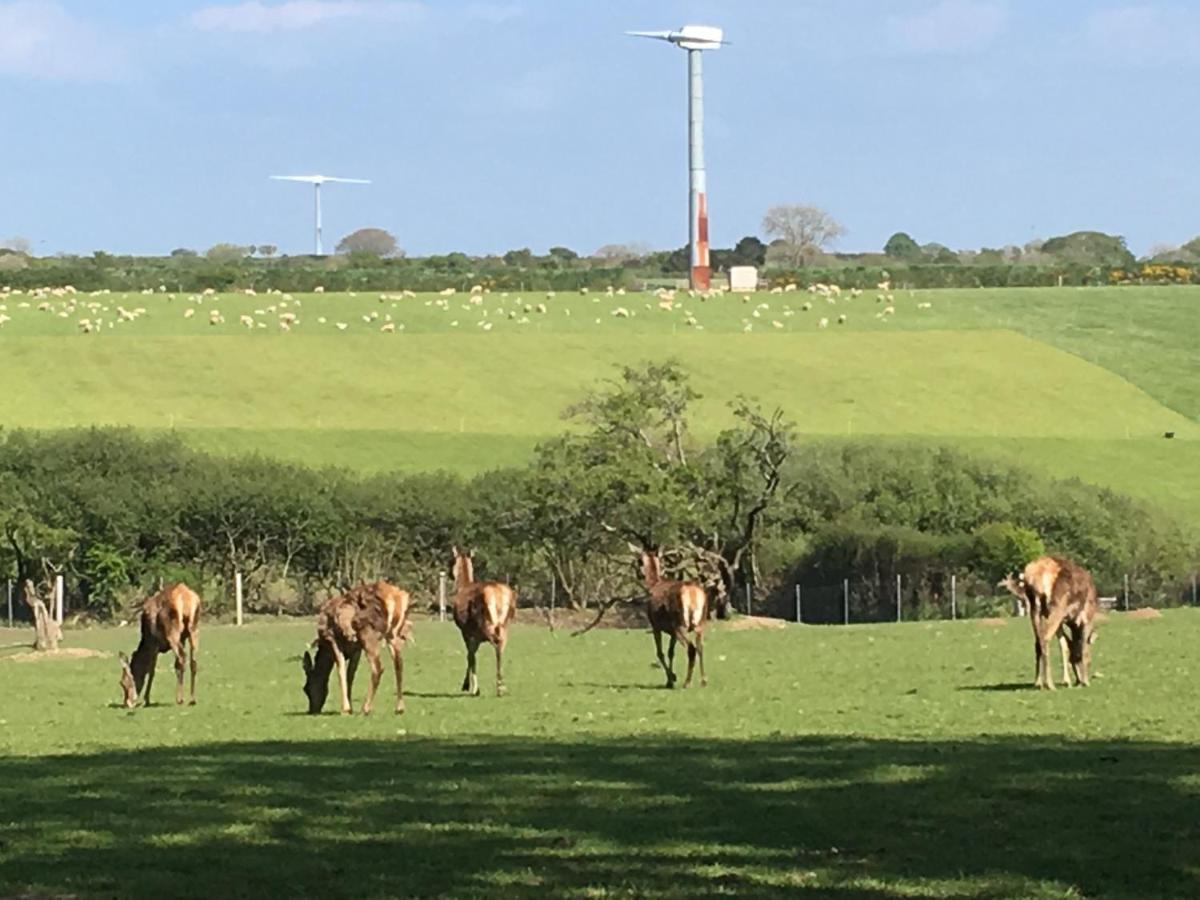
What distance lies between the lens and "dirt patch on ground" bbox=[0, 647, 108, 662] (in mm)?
44562

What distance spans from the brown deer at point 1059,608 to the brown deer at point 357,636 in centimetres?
770

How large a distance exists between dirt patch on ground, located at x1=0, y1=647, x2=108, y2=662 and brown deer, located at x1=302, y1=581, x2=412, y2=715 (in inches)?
744

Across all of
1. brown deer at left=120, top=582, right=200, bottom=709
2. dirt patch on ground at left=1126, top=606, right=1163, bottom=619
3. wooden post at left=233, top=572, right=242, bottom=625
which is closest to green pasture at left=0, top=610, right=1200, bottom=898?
brown deer at left=120, top=582, right=200, bottom=709

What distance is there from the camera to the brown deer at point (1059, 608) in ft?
90.2

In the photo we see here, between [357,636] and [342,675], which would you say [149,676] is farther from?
[357,636]

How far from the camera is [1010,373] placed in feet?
352

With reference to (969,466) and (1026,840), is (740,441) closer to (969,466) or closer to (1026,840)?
(969,466)

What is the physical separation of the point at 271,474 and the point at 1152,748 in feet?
180

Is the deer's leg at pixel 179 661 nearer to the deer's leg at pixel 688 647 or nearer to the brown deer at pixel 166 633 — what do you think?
the brown deer at pixel 166 633

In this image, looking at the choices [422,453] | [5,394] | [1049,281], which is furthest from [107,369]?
[1049,281]

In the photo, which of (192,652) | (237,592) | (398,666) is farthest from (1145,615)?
(237,592)

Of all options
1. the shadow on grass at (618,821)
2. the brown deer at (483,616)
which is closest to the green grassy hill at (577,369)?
the brown deer at (483,616)

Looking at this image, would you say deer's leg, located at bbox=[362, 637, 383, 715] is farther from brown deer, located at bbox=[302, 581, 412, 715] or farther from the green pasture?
the green pasture

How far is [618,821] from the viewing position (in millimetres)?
15281
